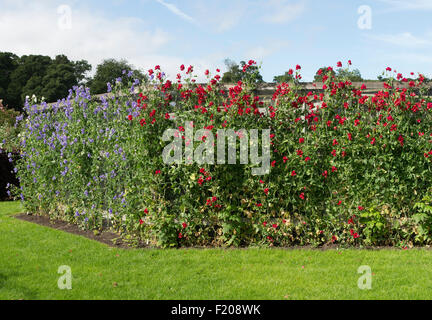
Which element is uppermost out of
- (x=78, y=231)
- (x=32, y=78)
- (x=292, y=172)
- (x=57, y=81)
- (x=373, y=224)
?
(x=32, y=78)

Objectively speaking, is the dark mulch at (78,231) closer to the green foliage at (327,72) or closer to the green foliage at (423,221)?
the green foliage at (327,72)

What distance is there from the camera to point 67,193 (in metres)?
8.37

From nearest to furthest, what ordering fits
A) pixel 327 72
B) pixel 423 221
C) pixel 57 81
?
1. pixel 423 221
2. pixel 327 72
3. pixel 57 81

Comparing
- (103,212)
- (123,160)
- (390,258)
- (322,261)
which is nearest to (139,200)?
(123,160)

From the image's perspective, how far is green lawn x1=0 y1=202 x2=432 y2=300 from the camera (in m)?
4.33

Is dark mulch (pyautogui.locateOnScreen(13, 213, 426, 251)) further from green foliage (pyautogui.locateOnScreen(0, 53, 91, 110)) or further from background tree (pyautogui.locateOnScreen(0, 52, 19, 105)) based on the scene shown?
background tree (pyautogui.locateOnScreen(0, 52, 19, 105))

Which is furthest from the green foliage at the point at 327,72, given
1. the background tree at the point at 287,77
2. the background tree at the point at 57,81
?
the background tree at the point at 57,81

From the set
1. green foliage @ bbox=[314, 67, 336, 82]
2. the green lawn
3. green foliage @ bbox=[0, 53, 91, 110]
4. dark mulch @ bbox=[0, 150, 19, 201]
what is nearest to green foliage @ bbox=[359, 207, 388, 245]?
the green lawn

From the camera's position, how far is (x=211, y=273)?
4.89 metres

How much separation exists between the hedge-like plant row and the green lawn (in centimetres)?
40

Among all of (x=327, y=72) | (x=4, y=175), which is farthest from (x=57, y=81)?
(x=327, y=72)

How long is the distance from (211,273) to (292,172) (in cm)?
178

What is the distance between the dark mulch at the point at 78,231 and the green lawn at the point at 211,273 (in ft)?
0.81

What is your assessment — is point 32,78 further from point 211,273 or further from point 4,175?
point 211,273
